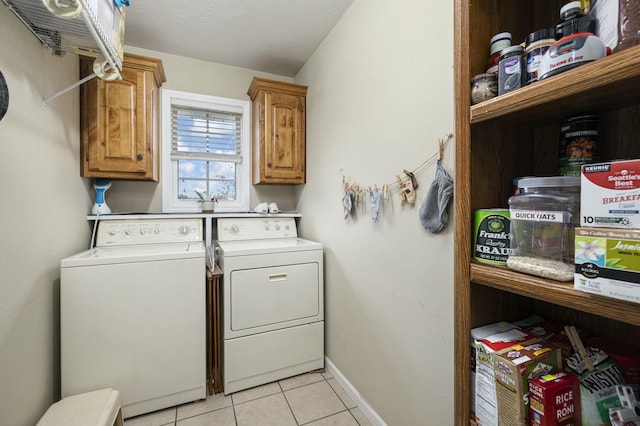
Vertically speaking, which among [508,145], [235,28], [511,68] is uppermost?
[235,28]

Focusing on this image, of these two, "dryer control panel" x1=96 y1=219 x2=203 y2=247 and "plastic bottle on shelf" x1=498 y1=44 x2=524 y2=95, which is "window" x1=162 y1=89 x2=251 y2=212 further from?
"plastic bottle on shelf" x1=498 y1=44 x2=524 y2=95

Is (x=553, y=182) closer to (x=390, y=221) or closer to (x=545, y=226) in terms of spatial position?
(x=545, y=226)

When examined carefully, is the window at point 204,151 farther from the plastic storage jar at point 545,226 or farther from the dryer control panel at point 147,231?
the plastic storage jar at point 545,226

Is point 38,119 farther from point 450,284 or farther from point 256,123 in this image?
point 450,284

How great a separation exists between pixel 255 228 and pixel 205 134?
1086mm

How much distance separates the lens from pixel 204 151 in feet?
8.68

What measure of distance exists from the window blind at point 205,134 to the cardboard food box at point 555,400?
271cm

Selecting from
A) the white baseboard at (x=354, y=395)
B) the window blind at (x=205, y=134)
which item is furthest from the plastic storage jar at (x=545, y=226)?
the window blind at (x=205, y=134)

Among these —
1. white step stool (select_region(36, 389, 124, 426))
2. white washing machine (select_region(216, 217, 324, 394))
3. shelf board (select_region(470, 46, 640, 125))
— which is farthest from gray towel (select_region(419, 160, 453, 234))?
white step stool (select_region(36, 389, 124, 426))

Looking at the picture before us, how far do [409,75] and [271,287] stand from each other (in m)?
1.61

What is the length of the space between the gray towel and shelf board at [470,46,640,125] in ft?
1.35

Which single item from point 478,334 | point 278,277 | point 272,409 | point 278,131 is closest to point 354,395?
point 272,409

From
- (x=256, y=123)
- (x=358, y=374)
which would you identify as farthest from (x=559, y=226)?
(x=256, y=123)

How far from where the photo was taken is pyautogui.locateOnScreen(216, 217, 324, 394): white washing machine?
1875mm
